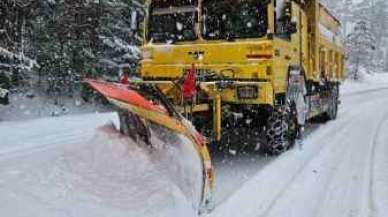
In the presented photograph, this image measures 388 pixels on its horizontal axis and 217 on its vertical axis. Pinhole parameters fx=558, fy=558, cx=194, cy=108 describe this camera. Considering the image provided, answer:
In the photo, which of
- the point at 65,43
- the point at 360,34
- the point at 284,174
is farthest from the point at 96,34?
the point at 360,34

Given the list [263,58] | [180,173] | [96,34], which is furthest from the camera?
[96,34]

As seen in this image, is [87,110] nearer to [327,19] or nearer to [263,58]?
[327,19]

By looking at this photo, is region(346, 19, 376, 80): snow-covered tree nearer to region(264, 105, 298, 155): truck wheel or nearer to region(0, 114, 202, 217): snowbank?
region(264, 105, 298, 155): truck wheel

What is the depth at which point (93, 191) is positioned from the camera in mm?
5617

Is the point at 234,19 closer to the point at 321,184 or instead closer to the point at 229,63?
the point at 229,63

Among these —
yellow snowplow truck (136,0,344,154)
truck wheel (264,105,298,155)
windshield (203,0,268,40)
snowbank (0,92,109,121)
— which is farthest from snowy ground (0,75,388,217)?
snowbank (0,92,109,121)

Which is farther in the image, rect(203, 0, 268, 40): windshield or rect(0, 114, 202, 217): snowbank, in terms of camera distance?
rect(203, 0, 268, 40): windshield

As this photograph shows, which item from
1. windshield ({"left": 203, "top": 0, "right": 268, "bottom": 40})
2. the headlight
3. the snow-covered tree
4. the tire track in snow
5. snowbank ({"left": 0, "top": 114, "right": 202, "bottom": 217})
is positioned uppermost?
the snow-covered tree

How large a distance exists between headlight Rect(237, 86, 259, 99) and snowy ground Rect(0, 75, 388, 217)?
104cm

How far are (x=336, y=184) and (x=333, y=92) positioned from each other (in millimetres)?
9249

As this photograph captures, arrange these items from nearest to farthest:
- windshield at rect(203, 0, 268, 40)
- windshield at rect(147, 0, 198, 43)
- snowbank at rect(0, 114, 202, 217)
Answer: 1. snowbank at rect(0, 114, 202, 217)
2. windshield at rect(203, 0, 268, 40)
3. windshield at rect(147, 0, 198, 43)

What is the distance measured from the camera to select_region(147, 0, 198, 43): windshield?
9086 mm

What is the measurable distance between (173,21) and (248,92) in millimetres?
1913

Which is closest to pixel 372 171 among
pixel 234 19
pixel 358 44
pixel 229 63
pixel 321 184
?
pixel 321 184
